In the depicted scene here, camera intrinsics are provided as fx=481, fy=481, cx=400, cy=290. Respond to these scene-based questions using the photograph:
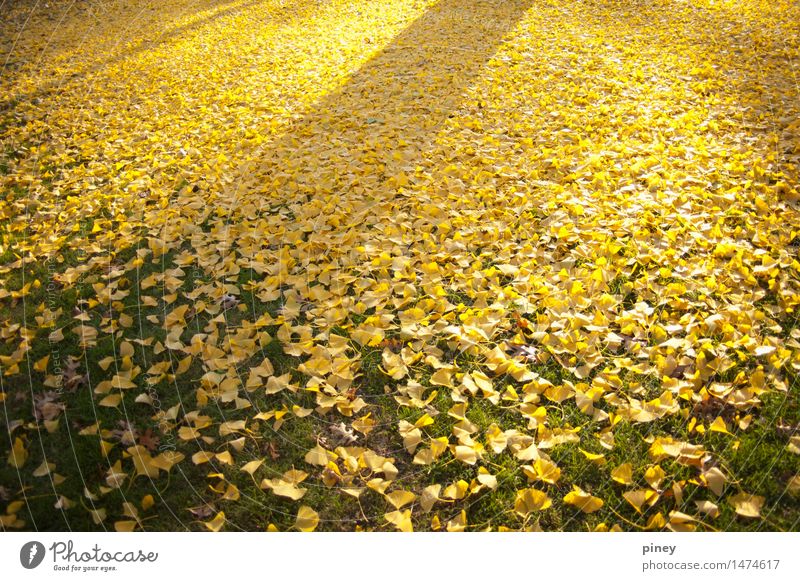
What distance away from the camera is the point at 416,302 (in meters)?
3.13

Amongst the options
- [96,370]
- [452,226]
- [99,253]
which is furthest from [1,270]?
[452,226]

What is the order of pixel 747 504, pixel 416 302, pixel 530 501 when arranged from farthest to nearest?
pixel 416 302
pixel 530 501
pixel 747 504

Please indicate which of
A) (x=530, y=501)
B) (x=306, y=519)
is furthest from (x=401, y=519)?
(x=530, y=501)
